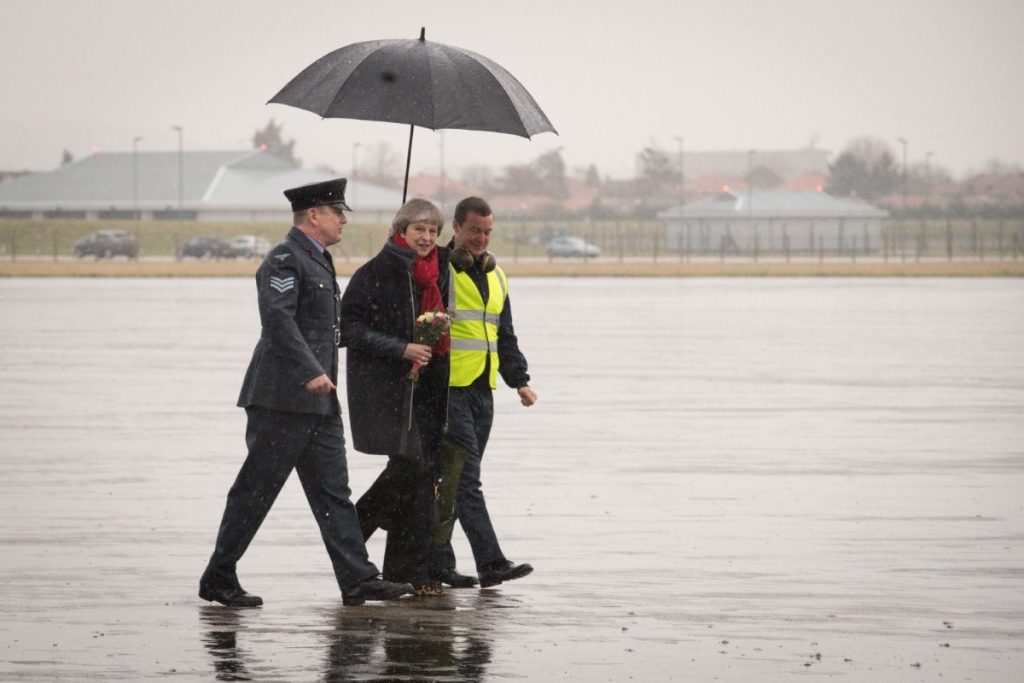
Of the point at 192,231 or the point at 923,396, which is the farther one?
the point at 192,231

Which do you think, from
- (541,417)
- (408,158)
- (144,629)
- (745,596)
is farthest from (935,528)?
(541,417)

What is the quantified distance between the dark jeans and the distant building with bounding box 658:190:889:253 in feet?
340

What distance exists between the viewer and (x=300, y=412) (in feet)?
27.3

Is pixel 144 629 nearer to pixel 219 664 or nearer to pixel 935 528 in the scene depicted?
pixel 219 664

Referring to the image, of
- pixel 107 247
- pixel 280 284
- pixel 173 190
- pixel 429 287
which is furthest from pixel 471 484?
pixel 173 190

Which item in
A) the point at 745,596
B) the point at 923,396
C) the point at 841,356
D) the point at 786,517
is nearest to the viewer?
the point at 745,596

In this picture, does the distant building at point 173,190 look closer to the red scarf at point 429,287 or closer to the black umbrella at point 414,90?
the black umbrella at point 414,90

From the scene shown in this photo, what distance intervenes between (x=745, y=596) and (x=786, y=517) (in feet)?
8.77

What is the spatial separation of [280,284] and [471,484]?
1.42 metres

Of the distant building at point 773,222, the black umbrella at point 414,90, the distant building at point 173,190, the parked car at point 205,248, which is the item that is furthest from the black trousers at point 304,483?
the distant building at point 173,190

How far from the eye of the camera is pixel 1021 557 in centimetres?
986

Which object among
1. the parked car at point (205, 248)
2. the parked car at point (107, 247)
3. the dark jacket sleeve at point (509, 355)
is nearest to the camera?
the dark jacket sleeve at point (509, 355)

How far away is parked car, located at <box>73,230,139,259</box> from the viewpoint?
87.1m

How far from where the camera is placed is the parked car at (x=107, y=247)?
8705cm
